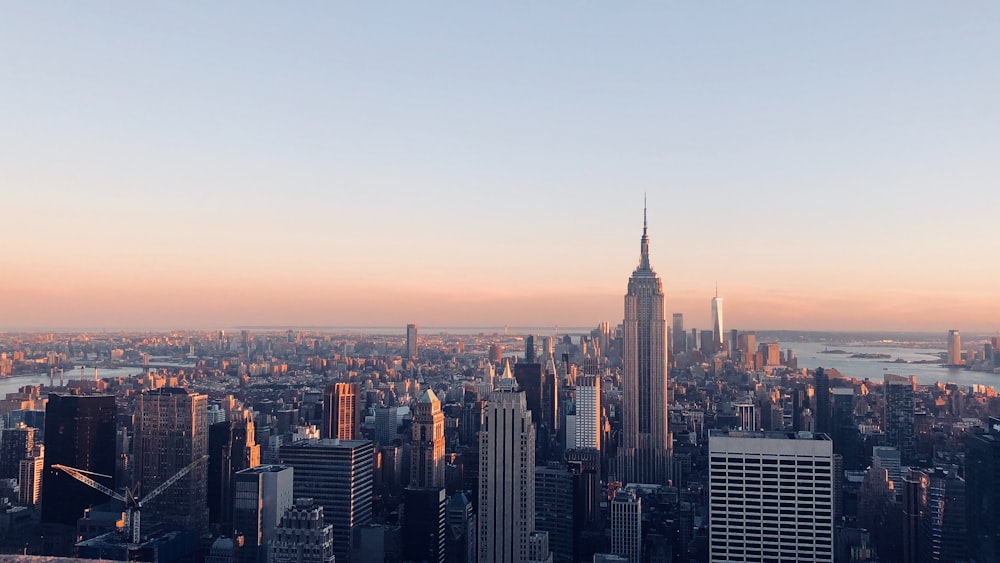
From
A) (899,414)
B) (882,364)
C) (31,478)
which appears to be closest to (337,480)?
(31,478)

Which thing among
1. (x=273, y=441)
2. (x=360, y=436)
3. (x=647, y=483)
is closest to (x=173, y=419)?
(x=273, y=441)

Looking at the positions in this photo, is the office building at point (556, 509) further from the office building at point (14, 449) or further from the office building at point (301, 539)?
the office building at point (14, 449)

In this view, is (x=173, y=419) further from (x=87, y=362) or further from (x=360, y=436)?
(x=360, y=436)

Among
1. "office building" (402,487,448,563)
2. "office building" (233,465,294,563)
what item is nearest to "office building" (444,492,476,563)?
"office building" (402,487,448,563)

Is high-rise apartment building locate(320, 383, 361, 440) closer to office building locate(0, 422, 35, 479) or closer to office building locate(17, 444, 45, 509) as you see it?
office building locate(17, 444, 45, 509)

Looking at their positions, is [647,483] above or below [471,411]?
below

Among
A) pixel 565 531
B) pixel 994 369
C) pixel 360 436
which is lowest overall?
pixel 565 531
